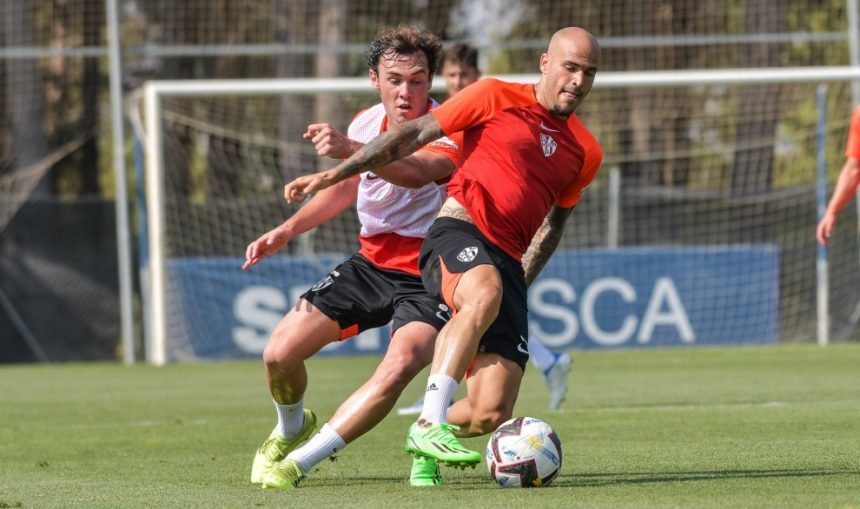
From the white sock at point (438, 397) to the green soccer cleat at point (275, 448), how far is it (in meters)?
1.02

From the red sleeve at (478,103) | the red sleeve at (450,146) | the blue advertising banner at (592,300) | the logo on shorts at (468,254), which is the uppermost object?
the red sleeve at (478,103)

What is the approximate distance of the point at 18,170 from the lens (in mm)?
23156

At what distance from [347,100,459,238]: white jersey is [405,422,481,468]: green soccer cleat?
4.84ft

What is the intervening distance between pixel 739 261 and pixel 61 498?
1342 cm

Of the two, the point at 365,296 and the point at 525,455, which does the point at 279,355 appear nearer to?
the point at 365,296

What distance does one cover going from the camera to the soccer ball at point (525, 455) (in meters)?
5.85

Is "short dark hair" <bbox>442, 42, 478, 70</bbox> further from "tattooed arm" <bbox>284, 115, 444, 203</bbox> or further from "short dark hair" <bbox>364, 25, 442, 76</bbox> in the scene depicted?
"tattooed arm" <bbox>284, 115, 444, 203</bbox>

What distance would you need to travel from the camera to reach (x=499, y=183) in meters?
6.01

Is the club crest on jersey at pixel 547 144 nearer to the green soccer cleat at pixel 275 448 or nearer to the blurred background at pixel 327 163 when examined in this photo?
the green soccer cleat at pixel 275 448

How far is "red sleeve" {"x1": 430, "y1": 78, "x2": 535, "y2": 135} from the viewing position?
5957 millimetres

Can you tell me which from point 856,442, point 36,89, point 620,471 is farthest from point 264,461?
point 36,89

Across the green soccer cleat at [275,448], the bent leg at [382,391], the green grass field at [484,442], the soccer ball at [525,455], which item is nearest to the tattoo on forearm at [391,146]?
the bent leg at [382,391]

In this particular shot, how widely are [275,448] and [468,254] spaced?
1433mm

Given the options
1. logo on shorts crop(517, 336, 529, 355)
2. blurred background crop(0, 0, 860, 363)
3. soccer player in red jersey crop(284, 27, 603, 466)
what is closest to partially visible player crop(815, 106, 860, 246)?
soccer player in red jersey crop(284, 27, 603, 466)
